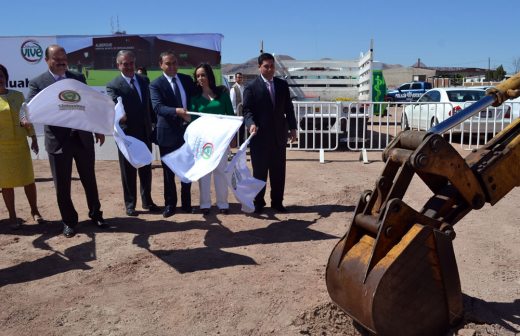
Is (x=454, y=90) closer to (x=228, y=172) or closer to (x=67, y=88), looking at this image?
(x=228, y=172)

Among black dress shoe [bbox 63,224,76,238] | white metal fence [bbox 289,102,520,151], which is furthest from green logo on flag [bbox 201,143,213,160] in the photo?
white metal fence [bbox 289,102,520,151]

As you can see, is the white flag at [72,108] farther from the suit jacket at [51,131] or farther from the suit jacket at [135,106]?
the suit jacket at [135,106]

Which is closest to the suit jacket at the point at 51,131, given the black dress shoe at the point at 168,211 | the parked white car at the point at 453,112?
the black dress shoe at the point at 168,211

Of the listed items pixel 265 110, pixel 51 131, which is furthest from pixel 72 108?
pixel 265 110

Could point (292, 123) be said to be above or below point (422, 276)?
above

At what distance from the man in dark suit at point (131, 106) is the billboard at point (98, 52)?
5.34m

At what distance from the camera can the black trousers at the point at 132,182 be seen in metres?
6.35

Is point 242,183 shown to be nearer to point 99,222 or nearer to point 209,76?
point 209,76

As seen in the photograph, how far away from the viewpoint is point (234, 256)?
4.89 m

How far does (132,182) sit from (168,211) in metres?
0.62

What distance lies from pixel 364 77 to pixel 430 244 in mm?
10497

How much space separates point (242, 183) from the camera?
18.5ft

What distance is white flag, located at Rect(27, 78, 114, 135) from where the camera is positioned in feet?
16.6

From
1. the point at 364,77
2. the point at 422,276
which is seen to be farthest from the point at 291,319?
the point at 364,77
